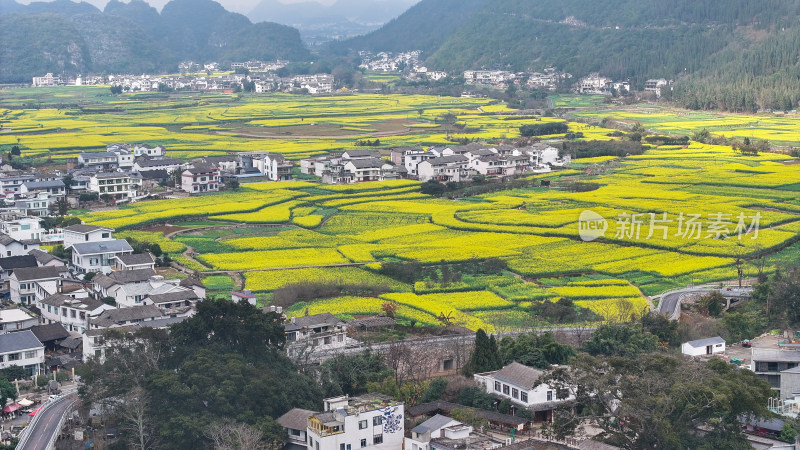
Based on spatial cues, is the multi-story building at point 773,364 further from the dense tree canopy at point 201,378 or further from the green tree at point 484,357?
the dense tree canopy at point 201,378

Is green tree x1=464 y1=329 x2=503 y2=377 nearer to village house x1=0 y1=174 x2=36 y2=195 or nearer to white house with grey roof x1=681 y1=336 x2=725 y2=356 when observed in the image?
white house with grey roof x1=681 y1=336 x2=725 y2=356

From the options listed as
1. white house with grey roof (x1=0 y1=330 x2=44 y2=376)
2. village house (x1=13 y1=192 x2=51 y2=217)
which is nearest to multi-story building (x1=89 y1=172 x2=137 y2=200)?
village house (x1=13 y1=192 x2=51 y2=217)

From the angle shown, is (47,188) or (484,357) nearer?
(484,357)

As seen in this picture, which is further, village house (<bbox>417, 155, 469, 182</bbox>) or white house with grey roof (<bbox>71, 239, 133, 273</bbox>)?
village house (<bbox>417, 155, 469, 182</bbox>)

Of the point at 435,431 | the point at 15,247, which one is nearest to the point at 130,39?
the point at 15,247

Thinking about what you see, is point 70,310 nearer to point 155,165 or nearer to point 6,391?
point 6,391

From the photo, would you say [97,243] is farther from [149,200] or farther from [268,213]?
[149,200]
